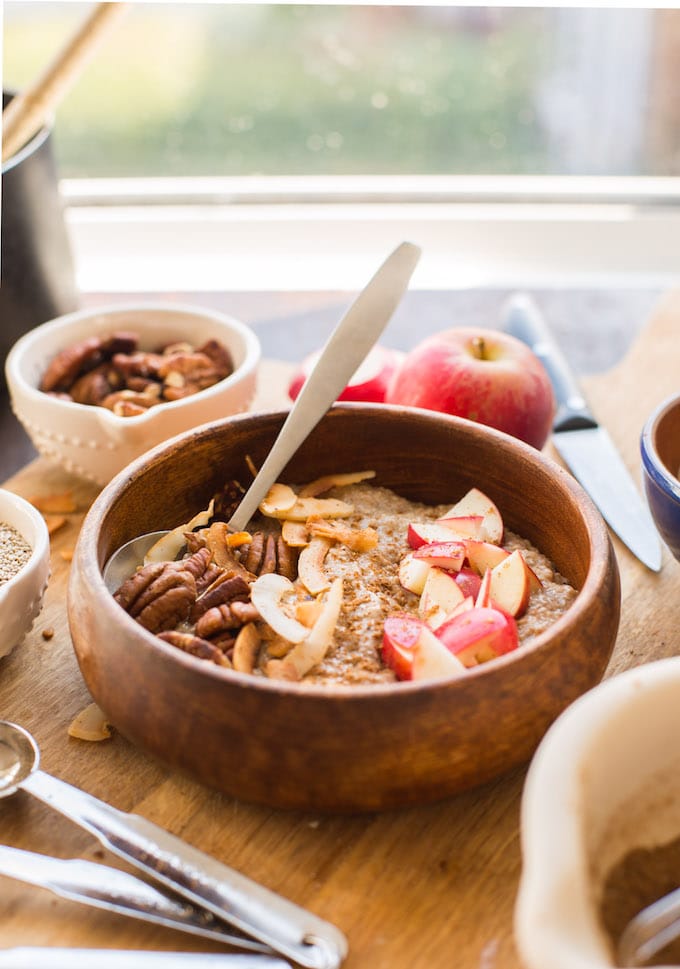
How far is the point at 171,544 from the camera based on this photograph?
3.33ft

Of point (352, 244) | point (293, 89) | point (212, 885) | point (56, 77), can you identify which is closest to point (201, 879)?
point (212, 885)

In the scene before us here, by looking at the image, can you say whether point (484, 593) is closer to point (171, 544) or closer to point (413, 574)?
point (413, 574)

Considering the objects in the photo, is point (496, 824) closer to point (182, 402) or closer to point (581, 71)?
point (182, 402)

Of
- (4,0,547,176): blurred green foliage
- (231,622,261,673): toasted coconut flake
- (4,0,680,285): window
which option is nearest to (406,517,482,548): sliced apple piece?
(231,622,261,673): toasted coconut flake

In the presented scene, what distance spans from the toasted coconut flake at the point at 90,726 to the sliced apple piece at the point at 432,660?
0.29 m

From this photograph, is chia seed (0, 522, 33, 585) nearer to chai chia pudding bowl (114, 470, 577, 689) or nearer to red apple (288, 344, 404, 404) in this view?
chai chia pudding bowl (114, 470, 577, 689)

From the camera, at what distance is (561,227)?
1987 millimetres

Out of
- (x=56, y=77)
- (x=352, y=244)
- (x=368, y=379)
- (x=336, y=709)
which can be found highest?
(x=56, y=77)

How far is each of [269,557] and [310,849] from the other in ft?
0.95

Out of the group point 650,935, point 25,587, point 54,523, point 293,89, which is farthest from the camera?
point 293,89

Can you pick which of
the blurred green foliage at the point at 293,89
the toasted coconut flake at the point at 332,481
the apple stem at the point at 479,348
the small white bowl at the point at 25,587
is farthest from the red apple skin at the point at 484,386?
the blurred green foliage at the point at 293,89

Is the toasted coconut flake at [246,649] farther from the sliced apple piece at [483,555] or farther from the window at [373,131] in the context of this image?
the window at [373,131]

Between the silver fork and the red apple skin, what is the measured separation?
2.22ft

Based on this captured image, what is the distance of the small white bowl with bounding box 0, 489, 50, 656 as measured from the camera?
943 mm
